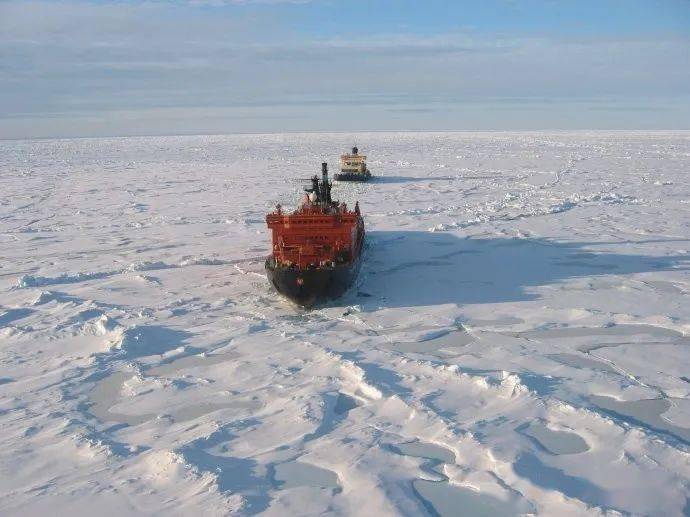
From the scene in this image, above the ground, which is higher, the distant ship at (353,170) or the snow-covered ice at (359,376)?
the distant ship at (353,170)

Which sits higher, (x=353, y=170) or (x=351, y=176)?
(x=353, y=170)

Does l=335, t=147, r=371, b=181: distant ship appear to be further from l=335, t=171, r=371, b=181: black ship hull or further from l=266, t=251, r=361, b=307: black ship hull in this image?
l=266, t=251, r=361, b=307: black ship hull

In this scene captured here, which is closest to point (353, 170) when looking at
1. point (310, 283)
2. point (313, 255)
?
point (313, 255)

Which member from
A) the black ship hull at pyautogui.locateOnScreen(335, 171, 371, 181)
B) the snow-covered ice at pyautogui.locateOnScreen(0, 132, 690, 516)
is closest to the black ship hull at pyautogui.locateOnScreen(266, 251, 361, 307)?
the snow-covered ice at pyautogui.locateOnScreen(0, 132, 690, 516)

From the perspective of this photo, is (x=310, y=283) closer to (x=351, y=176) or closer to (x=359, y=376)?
(x=359, y=376)

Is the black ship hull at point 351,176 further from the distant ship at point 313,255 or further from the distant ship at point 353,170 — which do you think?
the distant ship at point 313,255

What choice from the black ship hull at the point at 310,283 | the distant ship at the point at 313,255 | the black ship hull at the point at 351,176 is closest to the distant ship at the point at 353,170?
the black ship hull at the point at 351,176

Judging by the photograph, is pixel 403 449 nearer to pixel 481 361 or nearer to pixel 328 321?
pixel 481 361
